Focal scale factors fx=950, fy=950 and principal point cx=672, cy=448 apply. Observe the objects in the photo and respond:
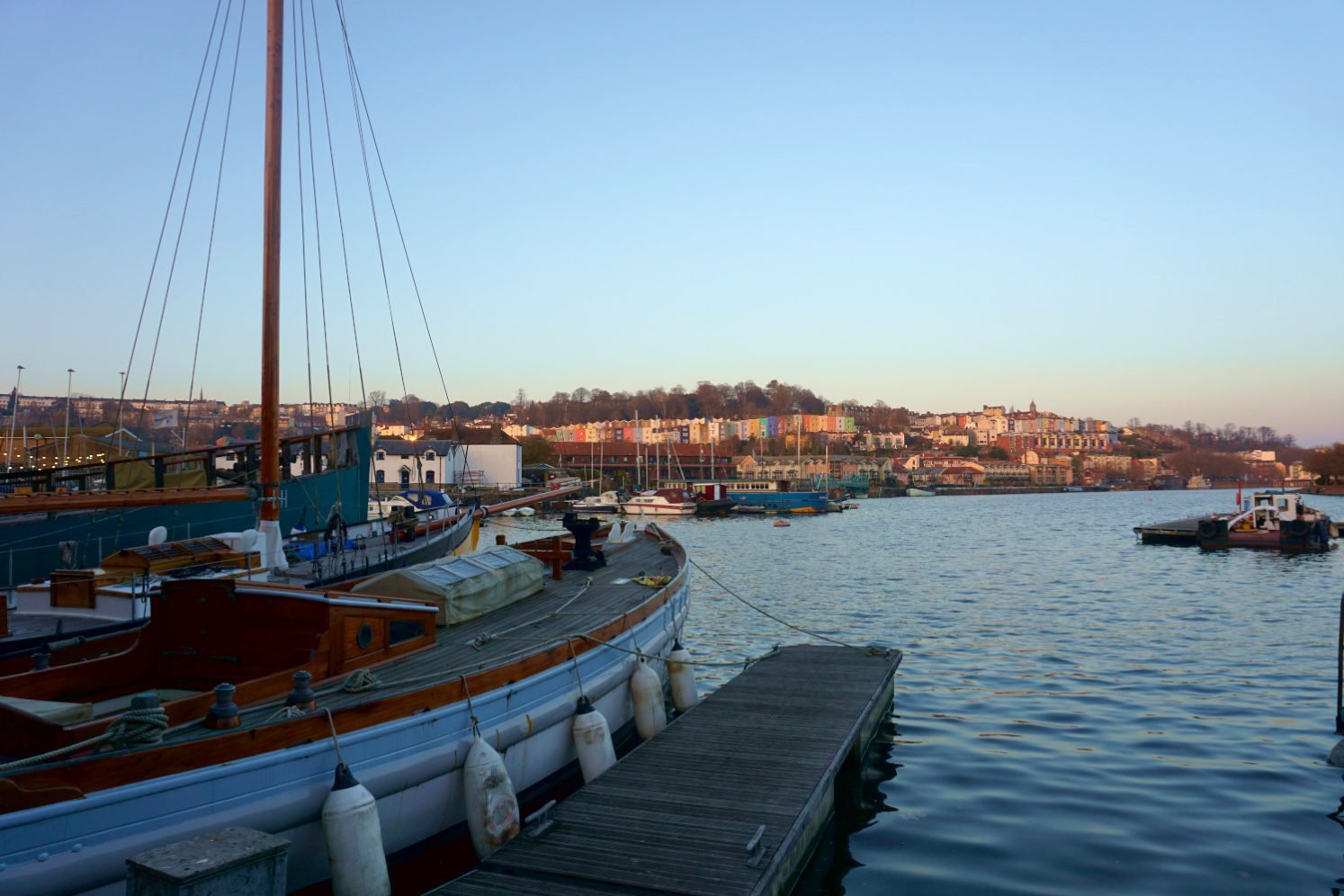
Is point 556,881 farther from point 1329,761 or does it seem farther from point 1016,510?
point 1016,510

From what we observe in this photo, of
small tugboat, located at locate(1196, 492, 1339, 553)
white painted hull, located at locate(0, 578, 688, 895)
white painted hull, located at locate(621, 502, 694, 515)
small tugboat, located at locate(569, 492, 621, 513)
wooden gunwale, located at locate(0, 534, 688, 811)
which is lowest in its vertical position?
white painted hull, located at locate(621, 502, 694, 515)

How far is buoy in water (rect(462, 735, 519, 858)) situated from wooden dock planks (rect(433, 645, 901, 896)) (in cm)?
44

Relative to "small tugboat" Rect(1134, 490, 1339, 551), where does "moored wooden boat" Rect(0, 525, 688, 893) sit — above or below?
above

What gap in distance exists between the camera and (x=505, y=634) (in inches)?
520

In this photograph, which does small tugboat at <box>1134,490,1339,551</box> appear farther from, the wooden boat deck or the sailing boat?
the sailing boat

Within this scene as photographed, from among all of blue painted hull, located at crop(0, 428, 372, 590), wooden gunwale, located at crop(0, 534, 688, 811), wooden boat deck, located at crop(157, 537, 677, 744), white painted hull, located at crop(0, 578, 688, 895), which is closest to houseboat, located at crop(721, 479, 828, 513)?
blue painted hull, located at crop(0, 428, 372, 590)

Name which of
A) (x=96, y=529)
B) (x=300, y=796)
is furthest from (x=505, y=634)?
(x=96, y=529)

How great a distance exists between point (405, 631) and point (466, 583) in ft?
7.95

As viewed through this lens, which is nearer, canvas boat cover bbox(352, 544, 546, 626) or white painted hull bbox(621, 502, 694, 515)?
canvas boat cover bbox(352, 544, 546, 626)

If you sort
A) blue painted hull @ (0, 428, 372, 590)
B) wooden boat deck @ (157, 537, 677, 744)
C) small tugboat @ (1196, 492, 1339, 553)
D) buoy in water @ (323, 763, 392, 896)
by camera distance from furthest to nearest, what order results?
small tugboat @ (1196, 492, 1339, 553) → blue painted hull @ (0, 428, 372, 590) → wooden boat deck @ (157, 537, 677, 744) → buoy in water @ (323, 763, 392, 896)

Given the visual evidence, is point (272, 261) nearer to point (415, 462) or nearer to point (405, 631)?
point (405, 631)

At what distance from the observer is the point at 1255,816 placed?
40.2 feet

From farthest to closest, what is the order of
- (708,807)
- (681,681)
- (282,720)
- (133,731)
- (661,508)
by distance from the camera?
(661,508), (681,681), (708,807), (282,720), (133,731)

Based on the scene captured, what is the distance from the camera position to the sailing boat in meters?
6.83
